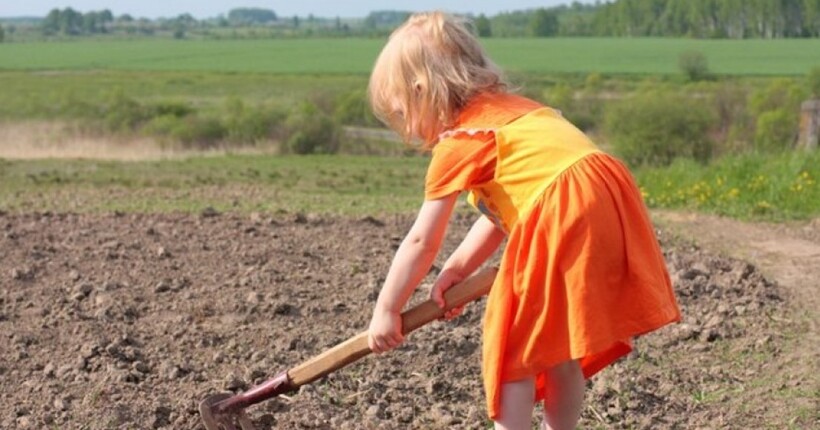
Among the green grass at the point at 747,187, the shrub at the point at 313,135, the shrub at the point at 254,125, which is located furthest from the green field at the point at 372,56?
the green grass at the point at 747,187

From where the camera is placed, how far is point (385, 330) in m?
3.53

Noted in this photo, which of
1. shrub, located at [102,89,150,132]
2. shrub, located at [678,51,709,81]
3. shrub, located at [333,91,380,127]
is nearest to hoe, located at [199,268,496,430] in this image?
shrub, located at [102,89,150,132]

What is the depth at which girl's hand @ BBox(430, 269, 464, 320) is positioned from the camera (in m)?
3.60

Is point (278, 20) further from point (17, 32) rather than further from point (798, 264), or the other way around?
point (798, 264)

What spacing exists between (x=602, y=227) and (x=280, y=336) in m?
2.54

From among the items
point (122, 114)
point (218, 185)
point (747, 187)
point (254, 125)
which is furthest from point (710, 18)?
point (747, 187)

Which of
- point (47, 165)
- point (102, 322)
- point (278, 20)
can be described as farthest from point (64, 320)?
point (278, 20)

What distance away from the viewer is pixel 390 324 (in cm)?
352

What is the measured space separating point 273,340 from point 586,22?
252 feet

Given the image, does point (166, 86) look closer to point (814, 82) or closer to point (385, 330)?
point (814, 82)

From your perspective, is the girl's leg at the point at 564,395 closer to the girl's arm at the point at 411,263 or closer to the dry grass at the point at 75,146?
the girl's arm at the point at 411,263

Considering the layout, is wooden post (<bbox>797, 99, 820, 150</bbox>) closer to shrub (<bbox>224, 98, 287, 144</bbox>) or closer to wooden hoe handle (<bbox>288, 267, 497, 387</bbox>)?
wooden hoe handle (<bbox>288, 267, 497, 387</bbox>)

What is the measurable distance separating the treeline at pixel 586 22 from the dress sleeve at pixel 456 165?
0.49 metres

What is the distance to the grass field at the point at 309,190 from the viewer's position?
9922 millimetres
